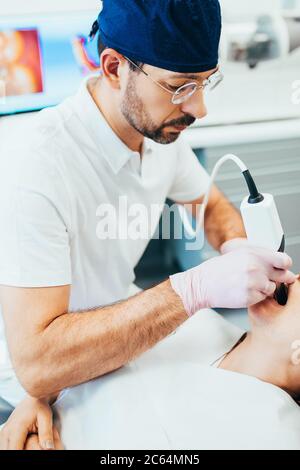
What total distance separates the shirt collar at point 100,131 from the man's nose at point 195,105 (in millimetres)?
168

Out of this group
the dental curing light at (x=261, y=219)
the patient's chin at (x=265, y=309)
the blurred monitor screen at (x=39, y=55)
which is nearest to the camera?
the dental curing light at (x=261, y=219)

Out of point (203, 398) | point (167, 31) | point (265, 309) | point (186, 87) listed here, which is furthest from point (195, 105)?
point (203, 398)

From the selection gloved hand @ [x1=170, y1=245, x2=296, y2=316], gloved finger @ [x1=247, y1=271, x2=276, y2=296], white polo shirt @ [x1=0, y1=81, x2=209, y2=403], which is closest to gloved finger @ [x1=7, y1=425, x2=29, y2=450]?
white polo shirt @ [x1=0, y1=81, x2=209, y2=403]

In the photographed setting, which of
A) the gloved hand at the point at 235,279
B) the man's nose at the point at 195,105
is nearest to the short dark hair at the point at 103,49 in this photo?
the man's nose at the point at 195,105

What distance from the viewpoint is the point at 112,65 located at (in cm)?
88

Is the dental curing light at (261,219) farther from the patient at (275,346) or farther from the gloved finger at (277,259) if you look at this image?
the patient at (275,346)

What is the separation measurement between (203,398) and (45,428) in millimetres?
285

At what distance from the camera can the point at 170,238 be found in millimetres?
1409

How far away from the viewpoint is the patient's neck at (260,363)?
0.84 m

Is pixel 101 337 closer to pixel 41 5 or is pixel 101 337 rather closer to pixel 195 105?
pixel 195 105

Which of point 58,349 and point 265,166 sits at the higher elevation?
point 265,166
